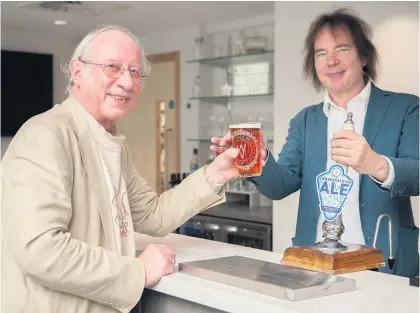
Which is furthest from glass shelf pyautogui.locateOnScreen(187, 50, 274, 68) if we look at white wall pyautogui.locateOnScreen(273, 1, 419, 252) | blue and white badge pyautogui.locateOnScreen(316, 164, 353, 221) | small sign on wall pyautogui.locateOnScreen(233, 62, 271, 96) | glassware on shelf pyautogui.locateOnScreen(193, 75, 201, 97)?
blue and white badge pyautogui.locateOnScreen(316, 164, 353, 221)

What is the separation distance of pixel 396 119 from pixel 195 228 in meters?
3.03

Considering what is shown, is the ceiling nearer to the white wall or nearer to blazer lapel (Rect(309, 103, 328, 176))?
the white wall

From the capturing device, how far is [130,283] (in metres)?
1.54

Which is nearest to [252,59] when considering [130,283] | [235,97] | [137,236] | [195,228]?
[235,97]

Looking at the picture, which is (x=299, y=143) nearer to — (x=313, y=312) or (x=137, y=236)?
(x=137, y=236)

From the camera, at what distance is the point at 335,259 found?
1.69m

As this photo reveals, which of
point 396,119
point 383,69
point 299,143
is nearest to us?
point 396,119

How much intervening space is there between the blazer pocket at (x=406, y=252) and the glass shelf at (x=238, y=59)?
3.04 metres

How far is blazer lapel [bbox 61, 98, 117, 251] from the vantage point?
161 centimetres

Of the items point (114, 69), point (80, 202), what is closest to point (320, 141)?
point (114, 69)

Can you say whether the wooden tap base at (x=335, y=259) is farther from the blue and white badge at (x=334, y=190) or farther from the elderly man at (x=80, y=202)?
the elderly man at (x=80, y=202)

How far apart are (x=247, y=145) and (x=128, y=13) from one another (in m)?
3.92

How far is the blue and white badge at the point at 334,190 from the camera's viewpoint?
70.4 inches

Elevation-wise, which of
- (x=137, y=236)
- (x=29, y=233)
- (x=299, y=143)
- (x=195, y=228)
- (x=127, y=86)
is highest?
(x=127, y=86)
